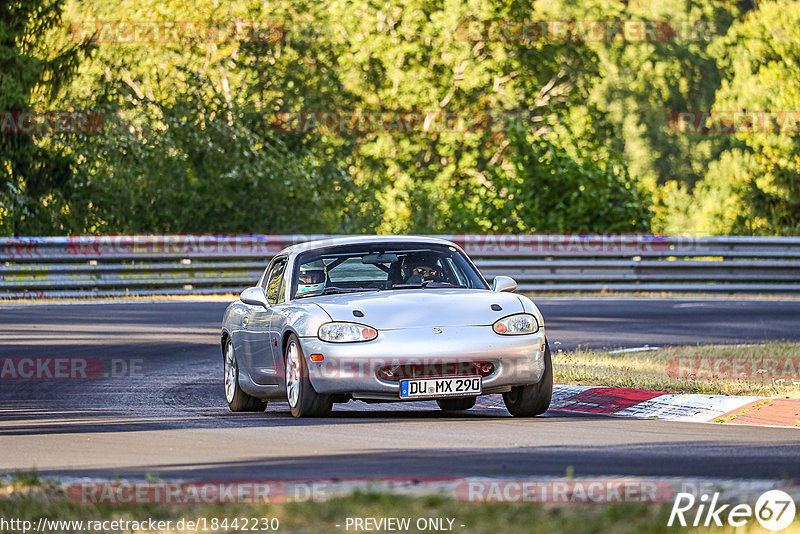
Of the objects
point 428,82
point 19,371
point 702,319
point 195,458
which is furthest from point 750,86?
point 195,458

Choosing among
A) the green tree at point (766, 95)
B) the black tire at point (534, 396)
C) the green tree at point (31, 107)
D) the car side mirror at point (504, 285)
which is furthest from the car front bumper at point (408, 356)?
the green tree at point (766, 95)

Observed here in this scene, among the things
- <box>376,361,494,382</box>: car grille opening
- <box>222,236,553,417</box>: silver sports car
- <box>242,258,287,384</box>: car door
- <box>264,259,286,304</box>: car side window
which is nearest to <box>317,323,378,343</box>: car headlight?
<box>222,236,553,417</box>: silver sports car

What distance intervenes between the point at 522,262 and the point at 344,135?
2276cm

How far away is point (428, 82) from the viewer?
1972 inches

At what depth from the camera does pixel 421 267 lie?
1189 cm

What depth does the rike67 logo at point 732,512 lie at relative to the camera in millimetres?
5914

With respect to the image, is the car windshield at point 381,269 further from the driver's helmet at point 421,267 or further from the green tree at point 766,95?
the green tree at point 766,95

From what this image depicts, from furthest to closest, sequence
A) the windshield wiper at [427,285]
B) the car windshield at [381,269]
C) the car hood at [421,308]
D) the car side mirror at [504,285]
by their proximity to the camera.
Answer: the car windshield at [381,269] → the windshield wiper at [427,285] → the car side mirror at [504,285] → the car hood at [421,308]

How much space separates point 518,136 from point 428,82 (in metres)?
15.7

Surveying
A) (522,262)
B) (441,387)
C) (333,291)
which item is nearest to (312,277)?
(333,291)

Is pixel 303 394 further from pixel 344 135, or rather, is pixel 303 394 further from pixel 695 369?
pixel 344 135

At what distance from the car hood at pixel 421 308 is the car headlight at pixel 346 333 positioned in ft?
0.14

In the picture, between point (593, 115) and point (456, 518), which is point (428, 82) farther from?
point (456, 518)

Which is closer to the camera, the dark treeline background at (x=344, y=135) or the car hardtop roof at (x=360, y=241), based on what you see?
the car hardtop roof at (x=360, y=241)
